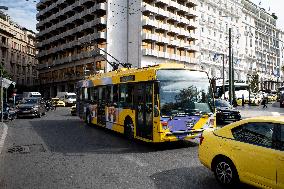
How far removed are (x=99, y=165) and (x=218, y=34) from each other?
Answer: 238ft

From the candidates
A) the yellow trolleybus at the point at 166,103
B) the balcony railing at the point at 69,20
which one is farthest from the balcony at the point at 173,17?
the yellow trolleybus at the point at 166,103

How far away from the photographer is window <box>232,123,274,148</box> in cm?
610

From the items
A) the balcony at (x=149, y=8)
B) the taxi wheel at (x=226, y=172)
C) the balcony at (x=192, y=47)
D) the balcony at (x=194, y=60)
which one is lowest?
the taxi wheel at (x=226, y=172)

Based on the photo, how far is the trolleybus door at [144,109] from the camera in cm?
1141

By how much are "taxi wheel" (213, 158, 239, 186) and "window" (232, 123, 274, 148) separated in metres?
0.57

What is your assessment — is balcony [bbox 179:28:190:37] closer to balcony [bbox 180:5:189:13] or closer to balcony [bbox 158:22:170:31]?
balcony [bbox 180:5:189:13]

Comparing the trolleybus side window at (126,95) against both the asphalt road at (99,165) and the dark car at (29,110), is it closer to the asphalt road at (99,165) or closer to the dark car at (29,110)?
the asphalt road at (99,165)

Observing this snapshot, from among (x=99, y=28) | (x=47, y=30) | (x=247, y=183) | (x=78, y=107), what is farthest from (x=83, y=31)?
(x=247, y=183)

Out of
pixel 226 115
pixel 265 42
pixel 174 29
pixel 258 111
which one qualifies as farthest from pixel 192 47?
pixel 265 42

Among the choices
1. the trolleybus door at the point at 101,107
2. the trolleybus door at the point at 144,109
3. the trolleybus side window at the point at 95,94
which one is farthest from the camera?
the trolleybus side window at the point at 95,94

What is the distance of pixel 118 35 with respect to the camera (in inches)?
2328

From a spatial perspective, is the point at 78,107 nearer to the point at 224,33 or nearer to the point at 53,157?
the point at 53,157

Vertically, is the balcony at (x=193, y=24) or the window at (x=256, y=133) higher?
the balcony at (x=193, y=24)

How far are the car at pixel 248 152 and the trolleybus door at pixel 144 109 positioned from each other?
13.3 ft
